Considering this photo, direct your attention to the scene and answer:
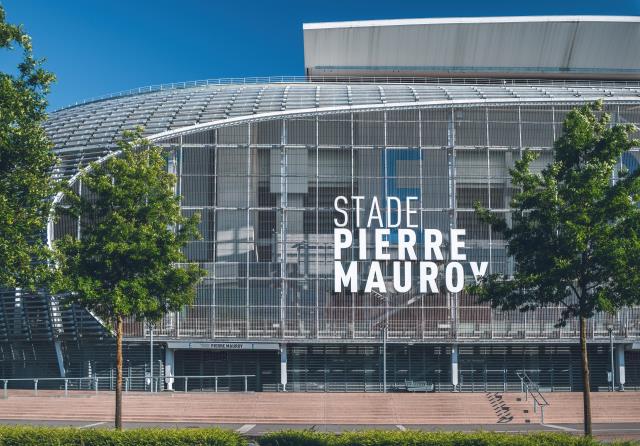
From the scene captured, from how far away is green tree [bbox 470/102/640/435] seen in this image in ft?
95.7

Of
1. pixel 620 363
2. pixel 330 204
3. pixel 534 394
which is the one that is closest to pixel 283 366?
pixel 330 204

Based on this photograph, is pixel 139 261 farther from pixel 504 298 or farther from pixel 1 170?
pixel 504 298

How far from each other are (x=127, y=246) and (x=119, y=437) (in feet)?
26.4

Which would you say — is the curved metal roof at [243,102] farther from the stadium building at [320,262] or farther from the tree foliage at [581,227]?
the tree foliage at [581,227]

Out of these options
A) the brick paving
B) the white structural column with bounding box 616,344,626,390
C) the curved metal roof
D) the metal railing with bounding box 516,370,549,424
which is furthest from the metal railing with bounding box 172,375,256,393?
the white structural column with bounding box 616,344,626,390

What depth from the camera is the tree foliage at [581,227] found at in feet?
95.8

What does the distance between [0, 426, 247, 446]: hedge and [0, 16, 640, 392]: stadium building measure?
98.2 ft

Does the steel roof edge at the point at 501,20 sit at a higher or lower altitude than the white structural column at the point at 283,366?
higher

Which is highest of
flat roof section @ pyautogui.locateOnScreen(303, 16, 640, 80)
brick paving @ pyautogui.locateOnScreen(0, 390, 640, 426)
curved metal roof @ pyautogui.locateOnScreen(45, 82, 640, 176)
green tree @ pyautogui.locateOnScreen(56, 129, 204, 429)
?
flat roof section @ pyautogui.locateOnScreen(303, 16, 640, 80)

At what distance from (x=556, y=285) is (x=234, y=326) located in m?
28.8

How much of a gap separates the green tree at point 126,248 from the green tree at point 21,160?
3.57 meters

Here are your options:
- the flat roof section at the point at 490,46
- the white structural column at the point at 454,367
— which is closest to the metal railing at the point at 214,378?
the white structural column at the point at 454,367

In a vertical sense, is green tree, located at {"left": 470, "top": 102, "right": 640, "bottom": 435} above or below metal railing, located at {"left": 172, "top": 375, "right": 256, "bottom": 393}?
above

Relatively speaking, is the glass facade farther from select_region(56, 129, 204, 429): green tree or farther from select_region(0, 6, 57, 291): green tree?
select_region(0, 6, 57, 291): green tree
